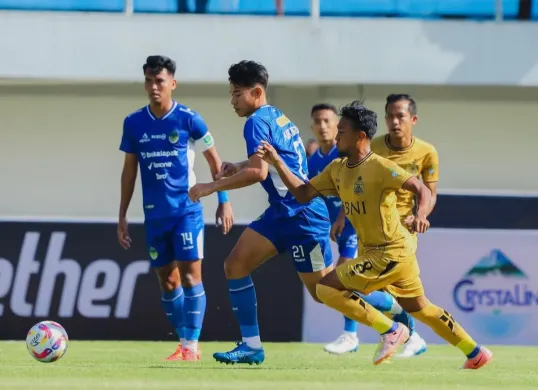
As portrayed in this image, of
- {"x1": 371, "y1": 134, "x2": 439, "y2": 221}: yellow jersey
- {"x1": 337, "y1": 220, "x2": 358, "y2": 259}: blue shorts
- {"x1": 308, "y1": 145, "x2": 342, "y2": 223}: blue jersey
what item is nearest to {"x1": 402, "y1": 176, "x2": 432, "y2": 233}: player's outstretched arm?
{"x1": 371, "y1": 134, "x2": 439, "y2": 221}: yellow jersey

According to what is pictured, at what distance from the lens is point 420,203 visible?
8445 mm

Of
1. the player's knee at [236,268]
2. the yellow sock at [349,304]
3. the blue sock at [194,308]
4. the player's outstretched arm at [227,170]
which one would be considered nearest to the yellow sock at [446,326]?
the yellow sock at [349,304]

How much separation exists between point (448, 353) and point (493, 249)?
2.11m

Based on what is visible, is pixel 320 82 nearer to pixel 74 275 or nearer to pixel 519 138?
pixel 519 138

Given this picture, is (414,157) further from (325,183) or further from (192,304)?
(192,304)

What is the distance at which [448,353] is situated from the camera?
12148mm

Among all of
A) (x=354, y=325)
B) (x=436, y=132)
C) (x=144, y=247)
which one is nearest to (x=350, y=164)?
(x=354, y=325)

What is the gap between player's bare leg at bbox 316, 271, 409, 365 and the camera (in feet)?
28.7

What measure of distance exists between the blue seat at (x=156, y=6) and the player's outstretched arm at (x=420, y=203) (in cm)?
967

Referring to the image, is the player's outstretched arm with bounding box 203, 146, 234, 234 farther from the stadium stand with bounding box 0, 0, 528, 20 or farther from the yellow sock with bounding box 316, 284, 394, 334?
the stadium stand with bounding box 0, 0, 528, 20

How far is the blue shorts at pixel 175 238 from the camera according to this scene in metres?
10.1

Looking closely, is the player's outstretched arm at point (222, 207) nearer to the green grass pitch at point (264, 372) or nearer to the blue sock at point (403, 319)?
the green grass pitch at point (264, 372)

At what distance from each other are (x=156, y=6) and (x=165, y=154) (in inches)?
315

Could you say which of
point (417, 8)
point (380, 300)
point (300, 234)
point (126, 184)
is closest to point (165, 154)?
point (126, 184)
